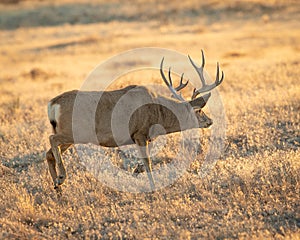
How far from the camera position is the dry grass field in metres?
6.62

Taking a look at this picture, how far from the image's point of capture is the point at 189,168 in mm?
8789

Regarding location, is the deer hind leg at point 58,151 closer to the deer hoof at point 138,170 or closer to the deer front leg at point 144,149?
the deer front leg at point 144,149

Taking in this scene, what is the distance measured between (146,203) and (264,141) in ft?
10.6

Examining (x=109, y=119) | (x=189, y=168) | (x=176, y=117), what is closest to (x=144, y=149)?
(x=109, y=119)

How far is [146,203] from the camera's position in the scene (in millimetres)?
7387

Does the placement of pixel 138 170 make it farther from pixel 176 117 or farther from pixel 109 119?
pixel 109 119

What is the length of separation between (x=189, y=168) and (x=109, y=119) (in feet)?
5.88

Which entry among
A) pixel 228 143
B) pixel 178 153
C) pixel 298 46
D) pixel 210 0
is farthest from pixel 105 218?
pixel 210 0

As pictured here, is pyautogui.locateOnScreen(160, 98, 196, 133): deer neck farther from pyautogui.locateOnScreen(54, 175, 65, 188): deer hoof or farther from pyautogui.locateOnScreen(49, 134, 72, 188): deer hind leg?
pyautogui.locateOnScreen(54, 175, 65, 188): deer hoof

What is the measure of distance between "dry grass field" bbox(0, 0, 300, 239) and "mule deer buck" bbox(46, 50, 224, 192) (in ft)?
2.17

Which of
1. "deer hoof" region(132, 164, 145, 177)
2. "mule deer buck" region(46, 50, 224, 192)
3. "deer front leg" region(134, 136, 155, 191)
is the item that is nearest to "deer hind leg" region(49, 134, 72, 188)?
"mule deer buck" region(46, 50, 224, 192)

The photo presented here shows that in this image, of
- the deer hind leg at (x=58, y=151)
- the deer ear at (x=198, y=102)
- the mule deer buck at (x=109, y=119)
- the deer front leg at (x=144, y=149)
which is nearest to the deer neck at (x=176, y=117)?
the mule deer buck at (x=109, y=119)

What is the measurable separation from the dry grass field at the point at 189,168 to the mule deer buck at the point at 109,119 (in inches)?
26.0

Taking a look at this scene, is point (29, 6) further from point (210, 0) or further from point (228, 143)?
point (228, 143)
